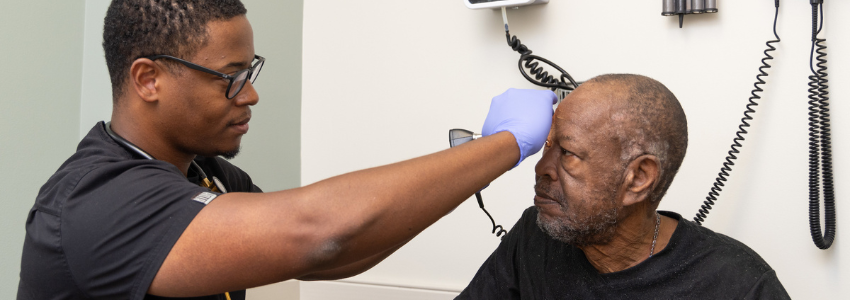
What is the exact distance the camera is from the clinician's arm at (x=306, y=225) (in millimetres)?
923

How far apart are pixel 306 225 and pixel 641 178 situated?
0.77 meters

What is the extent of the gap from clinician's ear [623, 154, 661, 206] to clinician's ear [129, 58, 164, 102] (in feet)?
3.10

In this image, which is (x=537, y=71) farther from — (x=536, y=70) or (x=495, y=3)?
(x=495, y=3)

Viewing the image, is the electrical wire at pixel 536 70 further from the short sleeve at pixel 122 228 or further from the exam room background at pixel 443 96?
the short sleeve at pixel 122 228

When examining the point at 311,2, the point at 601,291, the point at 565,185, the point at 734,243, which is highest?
the point at 311,2

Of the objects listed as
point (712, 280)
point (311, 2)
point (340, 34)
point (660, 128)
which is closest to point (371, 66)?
point (340, 34)

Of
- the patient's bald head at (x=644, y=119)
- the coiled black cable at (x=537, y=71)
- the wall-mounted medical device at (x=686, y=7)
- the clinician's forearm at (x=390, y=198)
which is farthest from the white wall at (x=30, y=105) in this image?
the wall-mounted medical device at (x=686, y=7)

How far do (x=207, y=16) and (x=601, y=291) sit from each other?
99cm

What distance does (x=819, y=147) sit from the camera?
65.9 inches

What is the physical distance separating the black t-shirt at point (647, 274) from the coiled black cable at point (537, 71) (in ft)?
1.81

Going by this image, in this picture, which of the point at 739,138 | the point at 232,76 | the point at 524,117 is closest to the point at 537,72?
the point at 739,138

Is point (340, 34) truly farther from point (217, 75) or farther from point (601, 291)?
point (601, 291)

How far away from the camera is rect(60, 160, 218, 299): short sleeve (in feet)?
3.10

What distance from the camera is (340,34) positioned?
7.95ft
